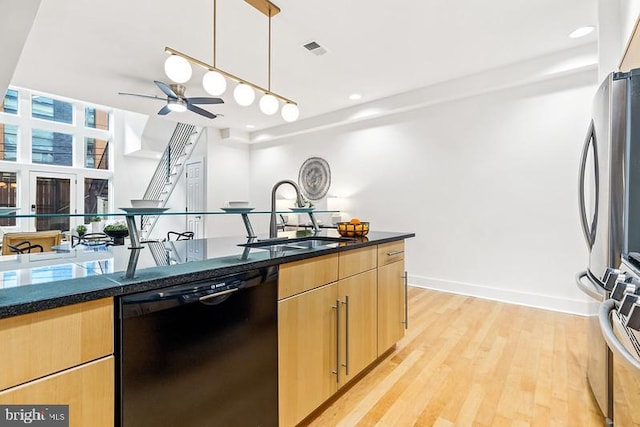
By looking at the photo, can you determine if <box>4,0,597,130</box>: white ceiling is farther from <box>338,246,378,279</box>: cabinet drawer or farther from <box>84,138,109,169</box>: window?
<box>84,138,109,169</box>: window

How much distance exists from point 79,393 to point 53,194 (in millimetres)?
8578

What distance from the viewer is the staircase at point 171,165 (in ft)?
22.5

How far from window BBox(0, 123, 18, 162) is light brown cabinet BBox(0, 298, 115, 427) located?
8407mm

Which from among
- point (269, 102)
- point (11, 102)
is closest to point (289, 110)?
point (269, 102)

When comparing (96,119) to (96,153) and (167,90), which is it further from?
(167,90)

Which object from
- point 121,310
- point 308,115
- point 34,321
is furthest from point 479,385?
point 308,115

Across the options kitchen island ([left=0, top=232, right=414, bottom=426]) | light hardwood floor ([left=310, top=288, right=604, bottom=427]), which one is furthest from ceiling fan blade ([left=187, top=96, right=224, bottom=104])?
light hardwood floor ([left=310, top=288, right=604, bottom=427])

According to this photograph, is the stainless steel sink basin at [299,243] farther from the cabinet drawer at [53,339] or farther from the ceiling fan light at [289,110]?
the ceiling fan light at [289,110]

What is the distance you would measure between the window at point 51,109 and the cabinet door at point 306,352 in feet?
28.8

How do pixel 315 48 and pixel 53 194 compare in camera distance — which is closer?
pixel 315 48

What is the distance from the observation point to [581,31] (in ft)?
9.52

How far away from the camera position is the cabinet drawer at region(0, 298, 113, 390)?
72 cm

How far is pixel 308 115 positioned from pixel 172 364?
519cm

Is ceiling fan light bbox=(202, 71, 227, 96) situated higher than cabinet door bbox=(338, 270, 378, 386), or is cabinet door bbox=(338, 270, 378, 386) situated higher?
ceiling fan light bbox=(202, 71, 227, 96)
